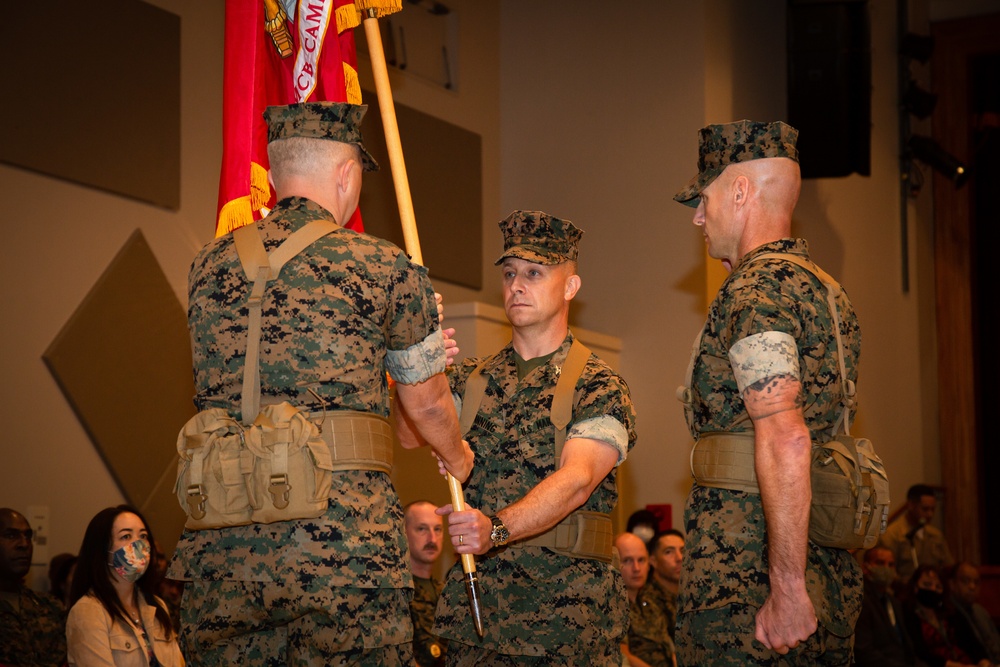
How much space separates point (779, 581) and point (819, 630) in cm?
21

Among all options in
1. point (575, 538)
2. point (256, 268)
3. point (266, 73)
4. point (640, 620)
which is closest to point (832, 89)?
point (640, 620)

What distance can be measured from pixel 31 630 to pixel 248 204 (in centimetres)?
240

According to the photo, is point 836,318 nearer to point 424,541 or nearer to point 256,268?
point 256,268


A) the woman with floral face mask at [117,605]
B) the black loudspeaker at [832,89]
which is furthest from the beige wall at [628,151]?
the woman with floral face mask at [117,605]

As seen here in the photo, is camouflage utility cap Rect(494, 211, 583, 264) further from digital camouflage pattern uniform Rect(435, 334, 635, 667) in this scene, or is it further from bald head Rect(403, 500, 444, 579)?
bald head Rect(403, 500, 444, 579)

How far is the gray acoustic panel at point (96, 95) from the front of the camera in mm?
5754

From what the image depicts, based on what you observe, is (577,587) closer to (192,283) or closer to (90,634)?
(192,283)

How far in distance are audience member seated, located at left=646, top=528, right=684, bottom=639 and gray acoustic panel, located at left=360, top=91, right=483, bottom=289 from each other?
8.26ft

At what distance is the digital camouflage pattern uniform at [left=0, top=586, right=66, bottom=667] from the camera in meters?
4.95

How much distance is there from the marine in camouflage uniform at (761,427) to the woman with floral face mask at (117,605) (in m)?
2.55

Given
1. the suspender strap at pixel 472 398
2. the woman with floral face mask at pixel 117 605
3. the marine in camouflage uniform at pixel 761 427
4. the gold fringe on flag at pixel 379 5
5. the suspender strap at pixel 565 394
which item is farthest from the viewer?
the woman with floral face mask at pixel 117 605

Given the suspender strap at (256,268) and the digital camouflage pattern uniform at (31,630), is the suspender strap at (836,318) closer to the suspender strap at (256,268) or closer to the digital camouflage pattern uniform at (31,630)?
the suspender strap at (256,268)

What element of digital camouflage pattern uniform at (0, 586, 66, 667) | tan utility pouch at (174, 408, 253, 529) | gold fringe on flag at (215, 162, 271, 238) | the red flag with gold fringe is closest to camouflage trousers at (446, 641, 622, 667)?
tan utility pouch at (174, 408, 253, 529)

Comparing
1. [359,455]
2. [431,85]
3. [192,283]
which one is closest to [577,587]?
[359,455]
